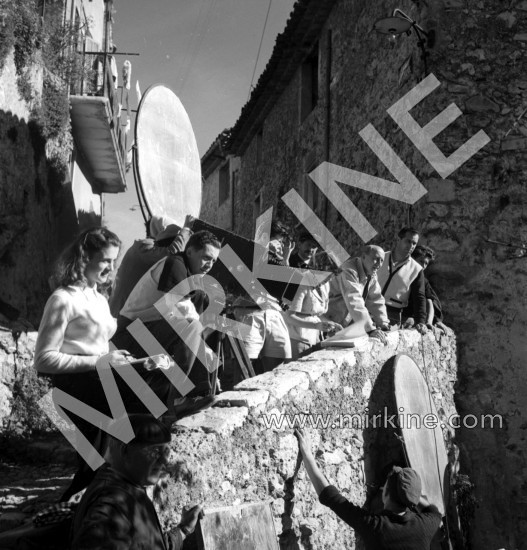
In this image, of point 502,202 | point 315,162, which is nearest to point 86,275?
point 502,202

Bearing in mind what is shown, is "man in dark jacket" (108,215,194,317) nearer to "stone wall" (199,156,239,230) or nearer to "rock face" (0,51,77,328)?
"rock face" (0,51,77,328)

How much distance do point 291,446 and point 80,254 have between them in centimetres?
155

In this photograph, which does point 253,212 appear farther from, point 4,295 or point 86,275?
point 86,275

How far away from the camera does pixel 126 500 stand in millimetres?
1943

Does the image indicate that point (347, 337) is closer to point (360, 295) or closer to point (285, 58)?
point (360, 295)

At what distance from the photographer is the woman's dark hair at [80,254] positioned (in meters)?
2.70

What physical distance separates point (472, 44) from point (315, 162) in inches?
152

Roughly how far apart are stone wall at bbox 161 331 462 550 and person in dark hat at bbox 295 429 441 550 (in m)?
0.19

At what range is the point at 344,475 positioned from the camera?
13.2ft

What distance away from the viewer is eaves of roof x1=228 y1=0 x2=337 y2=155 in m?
10.1

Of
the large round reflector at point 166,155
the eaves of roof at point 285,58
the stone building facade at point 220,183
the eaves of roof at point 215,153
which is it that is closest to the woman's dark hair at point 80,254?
the large round reflector at point 166,155

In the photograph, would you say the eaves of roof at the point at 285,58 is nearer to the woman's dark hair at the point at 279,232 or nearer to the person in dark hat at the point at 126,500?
the woman's dark hair at the point at 279,232

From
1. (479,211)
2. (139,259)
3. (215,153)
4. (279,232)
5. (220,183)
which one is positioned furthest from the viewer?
(220,183)

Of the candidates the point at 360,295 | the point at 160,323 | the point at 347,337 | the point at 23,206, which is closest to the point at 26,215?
the point at 23,206
